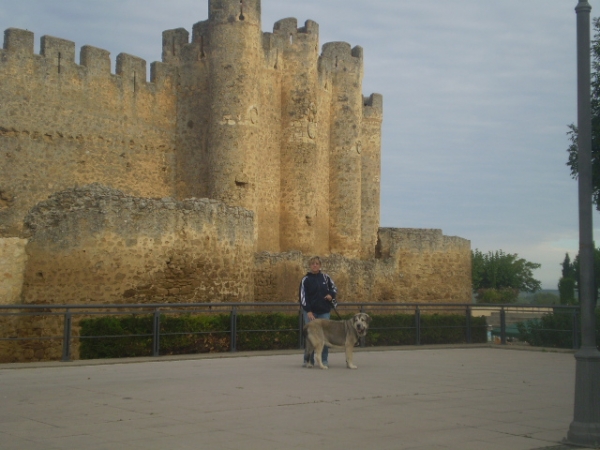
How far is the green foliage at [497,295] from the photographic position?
63.0 metres

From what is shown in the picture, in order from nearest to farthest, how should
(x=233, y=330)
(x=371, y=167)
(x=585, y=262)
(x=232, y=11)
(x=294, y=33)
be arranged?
(x=585, y=262), (x=233, y=330), (x=232, y=11), (x=294, y=33), (x=371, y=167)

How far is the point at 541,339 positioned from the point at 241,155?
13.5m

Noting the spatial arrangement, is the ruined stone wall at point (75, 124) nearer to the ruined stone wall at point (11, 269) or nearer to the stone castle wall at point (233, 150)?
the stone castle wall at point (233, 150)

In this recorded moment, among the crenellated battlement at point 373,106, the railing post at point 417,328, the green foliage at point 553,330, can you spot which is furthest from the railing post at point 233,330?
the crenellated battlement at point 373,106

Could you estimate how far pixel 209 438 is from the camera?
287 inches

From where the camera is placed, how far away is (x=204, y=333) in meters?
15.8

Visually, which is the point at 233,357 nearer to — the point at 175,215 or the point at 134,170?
the point at 175,215

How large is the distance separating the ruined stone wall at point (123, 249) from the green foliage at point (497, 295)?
4435 centimetres

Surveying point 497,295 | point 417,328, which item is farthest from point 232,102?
point 497,295

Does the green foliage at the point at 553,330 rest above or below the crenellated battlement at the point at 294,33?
below

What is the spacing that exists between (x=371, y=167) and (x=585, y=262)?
2936 centimetres

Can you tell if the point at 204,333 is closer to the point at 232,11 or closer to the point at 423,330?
the point at 423,330

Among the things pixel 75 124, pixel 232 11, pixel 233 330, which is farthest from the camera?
Result: pixel 232 11

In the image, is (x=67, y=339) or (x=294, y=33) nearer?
(x=67, y=339)
